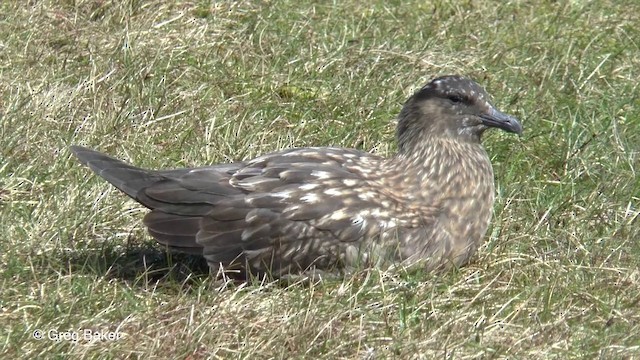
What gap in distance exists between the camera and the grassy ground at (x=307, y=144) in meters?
5.35

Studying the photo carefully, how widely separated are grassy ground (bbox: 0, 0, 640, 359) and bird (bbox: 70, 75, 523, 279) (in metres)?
0.14

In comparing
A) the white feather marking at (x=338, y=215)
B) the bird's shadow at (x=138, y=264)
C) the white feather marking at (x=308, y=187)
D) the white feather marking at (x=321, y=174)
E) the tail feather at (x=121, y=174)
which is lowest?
the bird's shadow at (x=138, y=264)

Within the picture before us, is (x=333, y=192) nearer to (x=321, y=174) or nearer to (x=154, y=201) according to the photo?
(x=321, y=174)

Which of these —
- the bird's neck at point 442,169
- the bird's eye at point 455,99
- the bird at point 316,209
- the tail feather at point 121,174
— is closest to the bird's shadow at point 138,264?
the bird at point 316,209

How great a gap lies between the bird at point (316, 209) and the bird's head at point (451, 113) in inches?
4.5

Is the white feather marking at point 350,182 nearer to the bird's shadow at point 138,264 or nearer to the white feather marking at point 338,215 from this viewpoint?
the white feather marking at point 338,215

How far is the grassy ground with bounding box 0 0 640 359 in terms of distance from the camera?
535 centimetres

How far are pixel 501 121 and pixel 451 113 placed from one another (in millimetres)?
232

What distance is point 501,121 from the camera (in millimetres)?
6367

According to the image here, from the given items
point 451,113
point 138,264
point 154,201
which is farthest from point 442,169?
point 138,264

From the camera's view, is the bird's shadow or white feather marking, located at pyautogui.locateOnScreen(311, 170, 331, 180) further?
white feather marking, located at pyautogui.locateOnScreen(311, 170, 331, 180)

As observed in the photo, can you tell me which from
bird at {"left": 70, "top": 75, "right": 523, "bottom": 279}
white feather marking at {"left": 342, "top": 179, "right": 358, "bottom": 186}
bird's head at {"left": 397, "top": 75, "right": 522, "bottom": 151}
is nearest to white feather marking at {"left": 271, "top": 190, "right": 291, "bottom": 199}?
bird at {"left": 70, "top": 75, "right": 523, "bottom": 279}

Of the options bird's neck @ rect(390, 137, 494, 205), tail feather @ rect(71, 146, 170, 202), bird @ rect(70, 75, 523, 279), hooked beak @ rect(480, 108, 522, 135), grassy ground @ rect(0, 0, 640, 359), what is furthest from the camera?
hooked beak @ rect(480, 108, 522, 135)

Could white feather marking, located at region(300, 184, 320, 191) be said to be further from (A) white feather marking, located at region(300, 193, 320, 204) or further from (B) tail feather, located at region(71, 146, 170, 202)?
(B) tail feather, located at region(71, 146, 170, 202)
